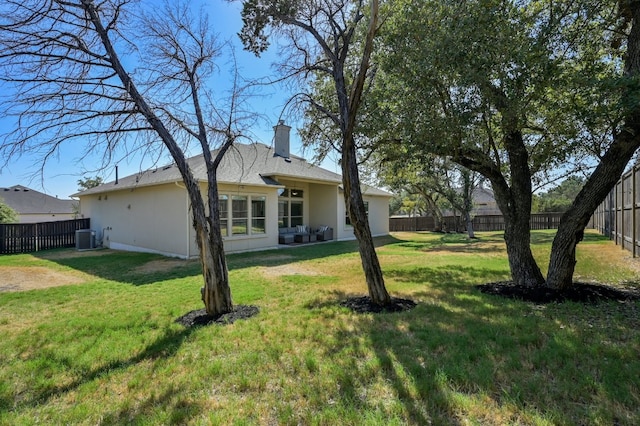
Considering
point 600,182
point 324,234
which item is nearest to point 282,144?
point 324,234

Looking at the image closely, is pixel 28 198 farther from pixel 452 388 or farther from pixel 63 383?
pixel 452 388

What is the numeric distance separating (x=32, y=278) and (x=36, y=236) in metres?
8.81

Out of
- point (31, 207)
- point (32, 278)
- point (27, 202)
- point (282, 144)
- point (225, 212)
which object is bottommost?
point (32, 278)

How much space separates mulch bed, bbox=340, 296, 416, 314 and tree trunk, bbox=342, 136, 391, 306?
10 cm

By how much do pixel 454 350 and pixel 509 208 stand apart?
3.87m

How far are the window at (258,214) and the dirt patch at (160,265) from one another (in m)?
3.37

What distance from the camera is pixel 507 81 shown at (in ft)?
16.7

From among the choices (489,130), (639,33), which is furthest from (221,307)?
(639,33)

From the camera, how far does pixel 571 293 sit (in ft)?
18.5

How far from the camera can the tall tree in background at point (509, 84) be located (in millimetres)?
4977

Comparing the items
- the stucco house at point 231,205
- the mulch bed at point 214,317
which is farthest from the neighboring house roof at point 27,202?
the mulch bed at point 214,317

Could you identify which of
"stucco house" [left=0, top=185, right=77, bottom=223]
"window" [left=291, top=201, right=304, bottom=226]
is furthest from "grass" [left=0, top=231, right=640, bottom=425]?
"stucco house" [left=0, top=185, right=77, bottom=223]

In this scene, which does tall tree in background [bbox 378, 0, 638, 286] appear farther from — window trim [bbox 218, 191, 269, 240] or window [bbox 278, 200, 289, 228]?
window [bbox 278, 200, 289, 228]

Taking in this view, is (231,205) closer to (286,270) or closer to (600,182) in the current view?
(286,270)
